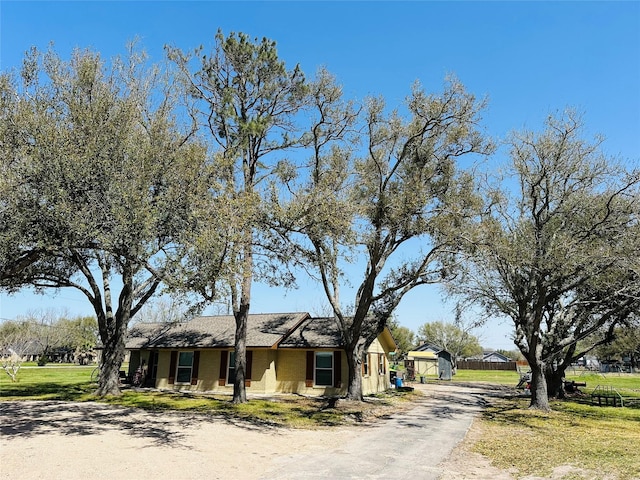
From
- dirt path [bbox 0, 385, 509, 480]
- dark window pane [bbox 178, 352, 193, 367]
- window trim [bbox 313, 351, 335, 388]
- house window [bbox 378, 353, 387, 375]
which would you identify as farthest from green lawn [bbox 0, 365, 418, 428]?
house window [bbox 378, 353, 387, 375]

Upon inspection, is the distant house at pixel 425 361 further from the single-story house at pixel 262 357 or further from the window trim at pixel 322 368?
the window trim at pixel 322 368

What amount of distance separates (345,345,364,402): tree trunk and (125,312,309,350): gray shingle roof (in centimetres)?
521

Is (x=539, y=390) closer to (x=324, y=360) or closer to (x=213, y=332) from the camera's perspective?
(x=324, y=360)

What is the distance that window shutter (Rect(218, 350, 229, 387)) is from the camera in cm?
2456

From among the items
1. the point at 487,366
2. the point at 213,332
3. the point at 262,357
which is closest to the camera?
the point at 262,357

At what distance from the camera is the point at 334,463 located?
365 inches

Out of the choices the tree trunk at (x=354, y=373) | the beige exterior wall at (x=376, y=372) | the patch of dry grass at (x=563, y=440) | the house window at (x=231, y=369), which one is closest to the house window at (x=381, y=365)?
the beige exterior wall at (x=376, y=372)

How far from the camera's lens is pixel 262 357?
24172 mm

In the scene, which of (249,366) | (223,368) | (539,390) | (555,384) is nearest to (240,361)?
Answer: (249,366)

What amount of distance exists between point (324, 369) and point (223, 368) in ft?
20.1

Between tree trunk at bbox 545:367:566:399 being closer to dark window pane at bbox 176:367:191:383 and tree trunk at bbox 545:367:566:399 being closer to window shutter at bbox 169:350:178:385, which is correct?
dark window pane at bbox 176:367:191:383

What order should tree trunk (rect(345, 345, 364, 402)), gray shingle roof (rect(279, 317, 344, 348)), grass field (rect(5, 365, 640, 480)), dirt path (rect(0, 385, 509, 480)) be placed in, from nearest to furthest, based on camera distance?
dirt path (rect(0, 385, 509, 480)), grass field (rect(5, 365, 640, 480)), tree trunk (rect(345, 345, 364, 402)), gray shingle roof (rect(279, 317, 344, 348))

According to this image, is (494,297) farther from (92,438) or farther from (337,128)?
(92,438)

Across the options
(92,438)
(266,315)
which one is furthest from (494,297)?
(92,438)
